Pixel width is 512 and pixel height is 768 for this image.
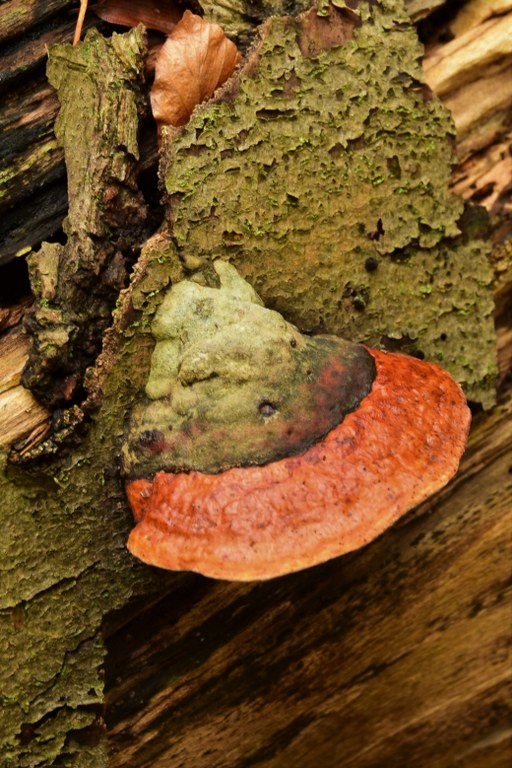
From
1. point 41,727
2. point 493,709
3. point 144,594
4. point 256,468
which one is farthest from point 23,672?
point 493,709

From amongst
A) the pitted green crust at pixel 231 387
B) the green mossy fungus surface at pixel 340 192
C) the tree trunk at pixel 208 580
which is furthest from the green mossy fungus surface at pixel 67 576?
the green mossy fungus surface at pixel 340 192

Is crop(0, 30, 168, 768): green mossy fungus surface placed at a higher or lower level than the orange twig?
lower

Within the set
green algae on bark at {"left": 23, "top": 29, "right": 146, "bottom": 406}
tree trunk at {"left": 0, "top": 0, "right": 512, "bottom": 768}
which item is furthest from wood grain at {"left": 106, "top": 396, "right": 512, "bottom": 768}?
green algae on bark at {"left": 23, "top": 29, "right": 146, "bottom": 406}

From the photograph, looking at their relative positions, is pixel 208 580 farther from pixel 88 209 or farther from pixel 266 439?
pixel 88 209

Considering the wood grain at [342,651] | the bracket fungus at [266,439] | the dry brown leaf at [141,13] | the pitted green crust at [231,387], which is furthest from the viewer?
the wood grain at [342,651]

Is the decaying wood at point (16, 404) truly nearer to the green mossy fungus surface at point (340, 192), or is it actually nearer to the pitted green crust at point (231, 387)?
the pitted green crust at point (231, 387)

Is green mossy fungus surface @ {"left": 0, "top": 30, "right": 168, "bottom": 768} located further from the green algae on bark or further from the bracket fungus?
the bracket fungus

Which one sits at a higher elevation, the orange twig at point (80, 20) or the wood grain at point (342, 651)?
the orange twig at point (80, 20)
